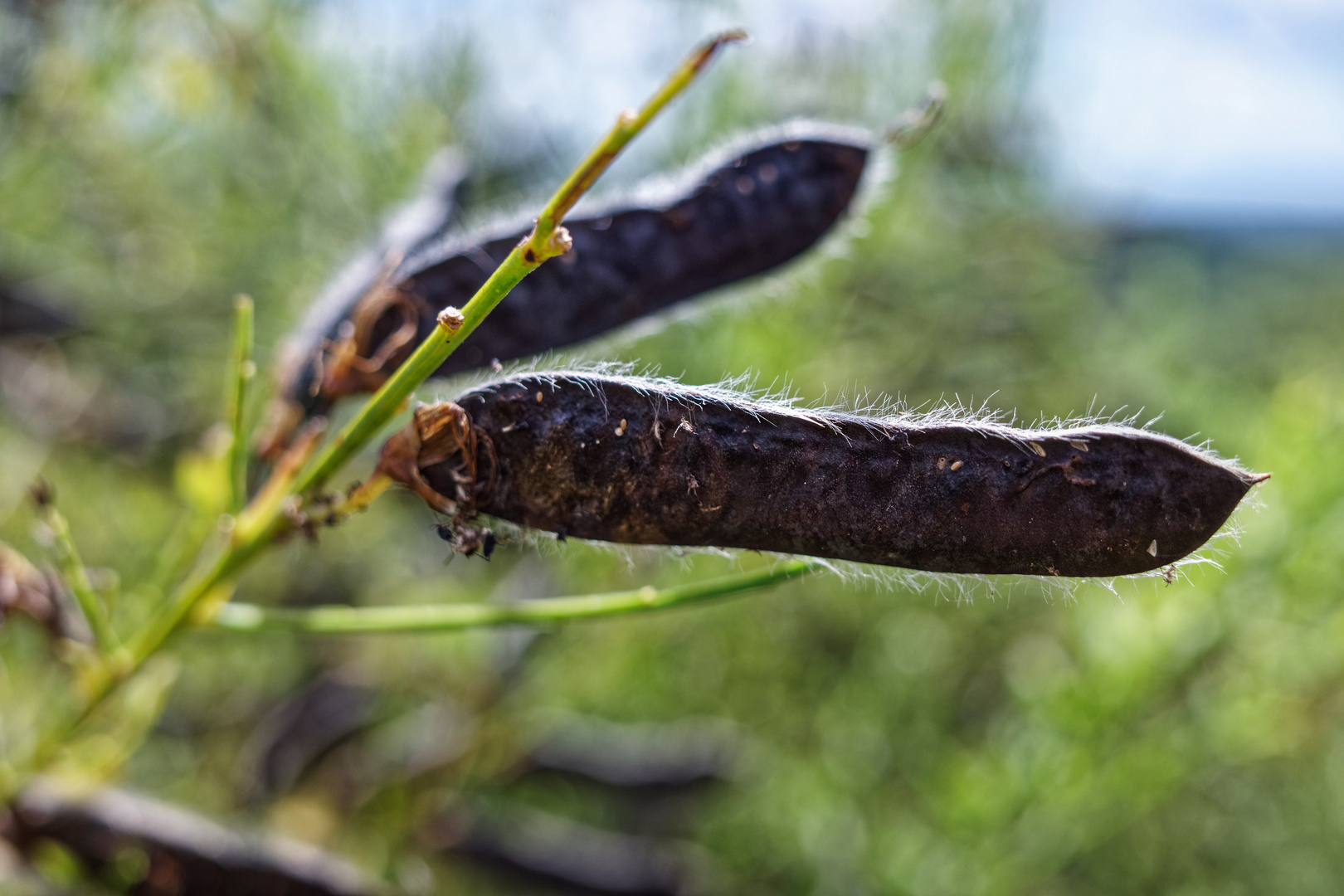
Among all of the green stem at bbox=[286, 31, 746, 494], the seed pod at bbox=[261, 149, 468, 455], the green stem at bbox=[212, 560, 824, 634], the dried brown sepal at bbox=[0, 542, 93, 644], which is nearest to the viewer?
the green stem at bbox=[286, 31, 746, 494]

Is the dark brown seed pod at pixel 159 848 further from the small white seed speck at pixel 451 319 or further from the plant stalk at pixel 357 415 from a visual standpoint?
the small white seed speck at pixel 451 319

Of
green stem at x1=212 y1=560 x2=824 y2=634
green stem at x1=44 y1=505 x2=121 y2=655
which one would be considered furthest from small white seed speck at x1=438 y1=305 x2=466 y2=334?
green stem at x1=44 y1=505 x2=121 y2=655

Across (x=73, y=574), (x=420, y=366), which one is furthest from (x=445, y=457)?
(x=73, y=574)

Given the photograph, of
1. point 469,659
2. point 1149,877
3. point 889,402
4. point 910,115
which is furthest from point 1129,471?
point 1149,877

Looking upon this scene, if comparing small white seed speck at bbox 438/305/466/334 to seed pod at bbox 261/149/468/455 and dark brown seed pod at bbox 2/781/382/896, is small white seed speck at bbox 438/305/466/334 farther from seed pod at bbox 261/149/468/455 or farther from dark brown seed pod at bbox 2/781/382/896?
dark brown seed pod at bbox 2/781/382/896

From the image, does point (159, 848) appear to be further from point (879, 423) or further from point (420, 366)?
point (879, 423)
